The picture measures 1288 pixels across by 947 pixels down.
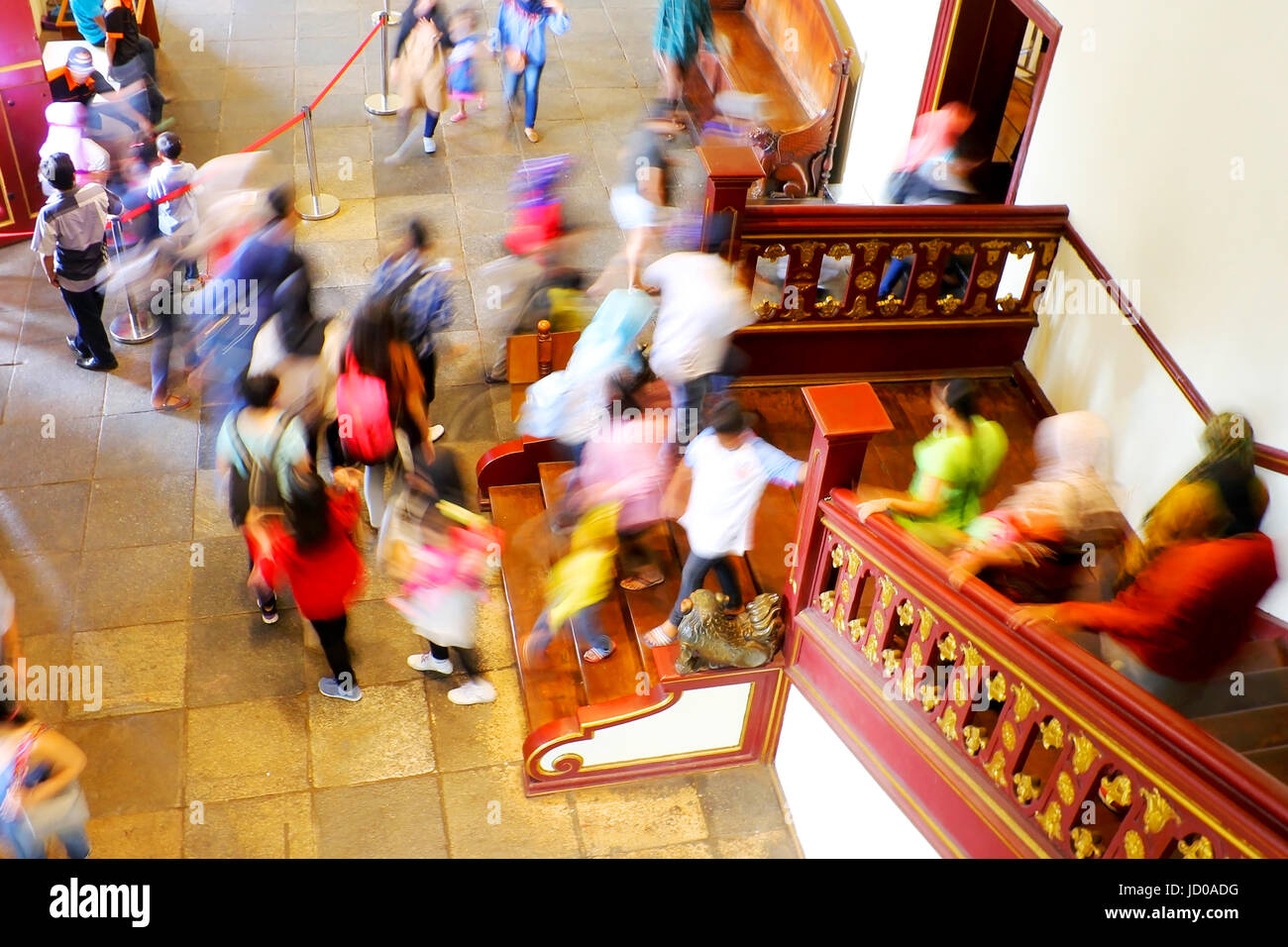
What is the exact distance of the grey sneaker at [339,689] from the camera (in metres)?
5.95

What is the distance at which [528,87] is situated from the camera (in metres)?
9.82

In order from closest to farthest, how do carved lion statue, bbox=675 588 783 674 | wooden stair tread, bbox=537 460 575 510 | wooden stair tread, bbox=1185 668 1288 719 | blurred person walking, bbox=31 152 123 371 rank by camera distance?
wooden stair tread, bbox=1185 668 1288 719 < carved lion statue, bbox=675 588 783 674 < wooden stair tread, bbox=537 460 575 510 < blurred person walking, bbox=31 152 123 371

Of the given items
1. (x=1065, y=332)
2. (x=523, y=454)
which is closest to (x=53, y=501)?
(x=523, y=454)

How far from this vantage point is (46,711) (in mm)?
5797

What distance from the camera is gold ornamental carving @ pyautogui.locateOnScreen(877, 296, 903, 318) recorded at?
21.8ft

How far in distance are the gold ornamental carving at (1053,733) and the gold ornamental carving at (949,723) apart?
53 cm

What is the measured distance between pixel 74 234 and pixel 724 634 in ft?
15.2

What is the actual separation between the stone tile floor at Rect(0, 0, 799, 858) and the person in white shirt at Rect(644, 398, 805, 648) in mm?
1474

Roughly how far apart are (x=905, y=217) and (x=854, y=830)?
10.8 feet

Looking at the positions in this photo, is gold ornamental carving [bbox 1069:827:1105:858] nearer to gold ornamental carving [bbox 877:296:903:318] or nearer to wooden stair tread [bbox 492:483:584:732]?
wooden stair tread [bbox 492:483:584:732]

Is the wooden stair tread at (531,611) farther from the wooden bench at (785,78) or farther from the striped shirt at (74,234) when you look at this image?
the wooden bench at (785,78)

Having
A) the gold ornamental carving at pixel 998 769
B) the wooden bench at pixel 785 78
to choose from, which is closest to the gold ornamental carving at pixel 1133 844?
the gold ornamental carving at pixel 998 769

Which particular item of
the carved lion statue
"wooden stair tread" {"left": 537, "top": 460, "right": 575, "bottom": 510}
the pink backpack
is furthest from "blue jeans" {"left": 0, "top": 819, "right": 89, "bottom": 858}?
"wooden stair tread" {"left": 537, "top": 460, "right": 575, "bottom": 510}

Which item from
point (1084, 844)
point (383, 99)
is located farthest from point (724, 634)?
point (383, 99)
